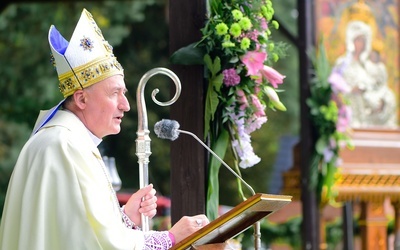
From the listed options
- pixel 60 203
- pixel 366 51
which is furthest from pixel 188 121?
pixel 366 51

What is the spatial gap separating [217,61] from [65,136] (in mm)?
1543

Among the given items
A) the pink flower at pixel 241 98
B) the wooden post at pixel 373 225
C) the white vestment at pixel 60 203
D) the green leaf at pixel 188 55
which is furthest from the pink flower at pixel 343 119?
the white vestment at pixel 60 203

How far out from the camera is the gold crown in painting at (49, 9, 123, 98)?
4930 millimetres

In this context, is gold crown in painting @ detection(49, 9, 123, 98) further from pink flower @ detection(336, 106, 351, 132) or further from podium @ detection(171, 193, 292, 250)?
pink flower @ detection(336, 106, 351, 132)

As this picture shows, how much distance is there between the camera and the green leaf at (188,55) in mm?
6121

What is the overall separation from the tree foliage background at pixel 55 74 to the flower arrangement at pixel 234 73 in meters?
3.59

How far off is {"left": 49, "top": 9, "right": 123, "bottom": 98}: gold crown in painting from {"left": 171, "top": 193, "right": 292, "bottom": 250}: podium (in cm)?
78

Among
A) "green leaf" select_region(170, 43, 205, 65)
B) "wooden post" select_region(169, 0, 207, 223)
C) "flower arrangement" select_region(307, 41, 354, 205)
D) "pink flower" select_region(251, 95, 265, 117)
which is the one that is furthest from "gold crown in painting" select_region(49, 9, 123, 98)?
"flower arrangement" select_region(307, 41, 354, 205)

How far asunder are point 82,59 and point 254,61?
1370mm

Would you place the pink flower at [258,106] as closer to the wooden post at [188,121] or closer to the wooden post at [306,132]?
the wooden post at [188,121]

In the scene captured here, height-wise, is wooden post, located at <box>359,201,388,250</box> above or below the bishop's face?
below

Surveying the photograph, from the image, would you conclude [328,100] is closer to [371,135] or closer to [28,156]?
[371,135]

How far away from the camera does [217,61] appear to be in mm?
6113

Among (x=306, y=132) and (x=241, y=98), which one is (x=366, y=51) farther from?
→ (x=241, y=98)
